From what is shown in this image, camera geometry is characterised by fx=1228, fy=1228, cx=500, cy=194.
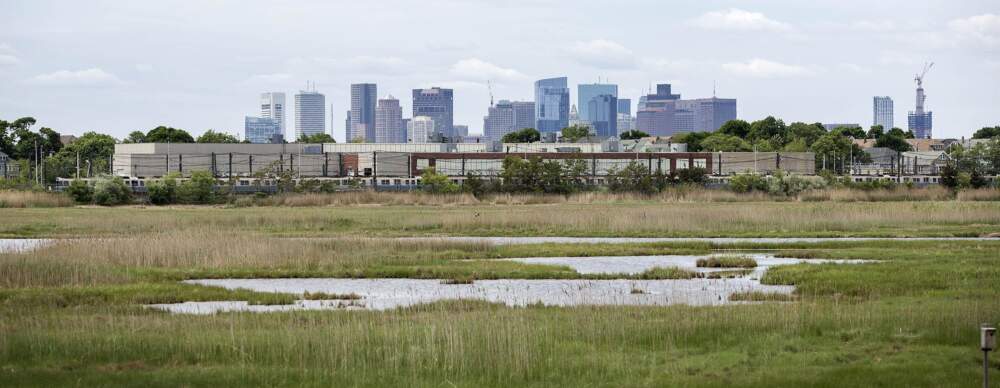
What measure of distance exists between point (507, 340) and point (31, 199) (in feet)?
257

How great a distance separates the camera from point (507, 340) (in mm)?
23188

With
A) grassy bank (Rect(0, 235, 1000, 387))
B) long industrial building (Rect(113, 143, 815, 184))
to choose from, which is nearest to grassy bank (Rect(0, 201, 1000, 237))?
grassy bank (Rect(0, 235, 1000, 387))

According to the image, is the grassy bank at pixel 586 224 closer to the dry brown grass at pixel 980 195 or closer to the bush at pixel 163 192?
the dry brown grass at pixel 980 195

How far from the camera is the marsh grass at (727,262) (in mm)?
41875

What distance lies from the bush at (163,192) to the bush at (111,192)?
1.92 metres

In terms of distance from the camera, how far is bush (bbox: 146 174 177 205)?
99.9 metres

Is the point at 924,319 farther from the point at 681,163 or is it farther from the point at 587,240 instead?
the point at 681,163

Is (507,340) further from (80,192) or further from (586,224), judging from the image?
(80,192)

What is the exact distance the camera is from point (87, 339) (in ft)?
77.1

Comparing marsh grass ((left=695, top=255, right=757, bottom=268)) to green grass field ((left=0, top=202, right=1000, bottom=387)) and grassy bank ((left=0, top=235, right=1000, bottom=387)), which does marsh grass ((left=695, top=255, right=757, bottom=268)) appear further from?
grassy bank ((left=0, top=235, right=1000, bottom=387))

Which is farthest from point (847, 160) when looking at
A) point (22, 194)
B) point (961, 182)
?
point (22, 194)

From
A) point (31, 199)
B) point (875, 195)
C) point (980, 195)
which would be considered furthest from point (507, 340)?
point (875, 195)

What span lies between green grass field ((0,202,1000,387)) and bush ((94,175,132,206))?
55.5 metres

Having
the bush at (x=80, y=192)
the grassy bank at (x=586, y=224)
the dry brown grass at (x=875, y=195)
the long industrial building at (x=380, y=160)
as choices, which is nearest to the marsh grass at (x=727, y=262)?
the grassy bank at (x=586, y=224)
